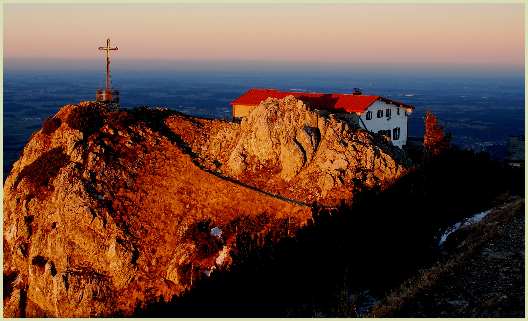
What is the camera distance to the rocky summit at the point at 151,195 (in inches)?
1693

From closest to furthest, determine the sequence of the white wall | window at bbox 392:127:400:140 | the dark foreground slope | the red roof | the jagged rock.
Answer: the dark foreground slope, the jagged rock, the red roof, the white wall, window at bbox 392:127:400:140

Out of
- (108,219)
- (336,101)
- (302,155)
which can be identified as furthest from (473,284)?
(336,101)

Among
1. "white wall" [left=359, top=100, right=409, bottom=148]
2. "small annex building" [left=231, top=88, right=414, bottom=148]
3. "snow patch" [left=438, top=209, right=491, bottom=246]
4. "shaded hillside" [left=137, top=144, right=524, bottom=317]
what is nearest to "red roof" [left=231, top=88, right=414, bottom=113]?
"small annex building" [left=231, top=88, right=414, bottom=148]

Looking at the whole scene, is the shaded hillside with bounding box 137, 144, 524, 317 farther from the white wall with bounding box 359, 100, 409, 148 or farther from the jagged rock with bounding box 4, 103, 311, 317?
the white wall with bounding box 359, 100, 409, 148

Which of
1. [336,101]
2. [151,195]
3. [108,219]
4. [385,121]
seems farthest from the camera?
[385,121]

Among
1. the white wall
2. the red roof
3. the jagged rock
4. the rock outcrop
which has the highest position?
the red roof

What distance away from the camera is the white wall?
60281mm

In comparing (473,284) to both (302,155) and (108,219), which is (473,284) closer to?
(302,155)

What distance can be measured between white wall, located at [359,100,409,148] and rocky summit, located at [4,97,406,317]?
6.21 meters

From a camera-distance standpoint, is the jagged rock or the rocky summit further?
the rocky summit

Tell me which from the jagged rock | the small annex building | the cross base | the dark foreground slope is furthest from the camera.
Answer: the small annex building

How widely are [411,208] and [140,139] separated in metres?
27.4

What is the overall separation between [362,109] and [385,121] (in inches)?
191

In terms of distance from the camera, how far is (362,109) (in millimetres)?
58750
